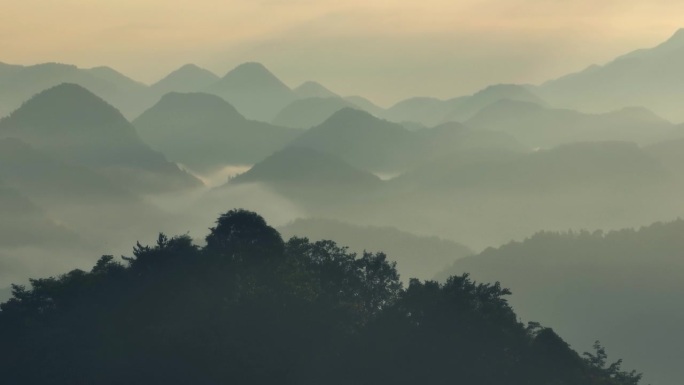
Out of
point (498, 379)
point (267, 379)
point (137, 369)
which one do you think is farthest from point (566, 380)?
point (137, 369)

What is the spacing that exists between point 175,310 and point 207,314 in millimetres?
2675

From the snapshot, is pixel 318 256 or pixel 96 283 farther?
pixel 318 256

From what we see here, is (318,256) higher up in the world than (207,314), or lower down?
higher up

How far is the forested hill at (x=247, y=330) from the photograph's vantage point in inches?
3866

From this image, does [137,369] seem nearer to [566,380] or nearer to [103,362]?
[103,362]

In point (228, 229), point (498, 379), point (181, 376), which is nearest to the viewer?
point (181, 376)

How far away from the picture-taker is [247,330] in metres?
101

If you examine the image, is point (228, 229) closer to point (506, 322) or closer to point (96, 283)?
point (96, 283)

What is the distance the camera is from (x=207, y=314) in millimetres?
101688

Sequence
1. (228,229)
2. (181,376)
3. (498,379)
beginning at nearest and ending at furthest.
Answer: (181,376) → (498,379) → (228,229)

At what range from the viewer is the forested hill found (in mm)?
98188

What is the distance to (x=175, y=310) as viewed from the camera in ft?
337

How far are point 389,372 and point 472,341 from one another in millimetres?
7321

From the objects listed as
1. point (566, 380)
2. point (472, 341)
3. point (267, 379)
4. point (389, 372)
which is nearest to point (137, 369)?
point (267, 379)
